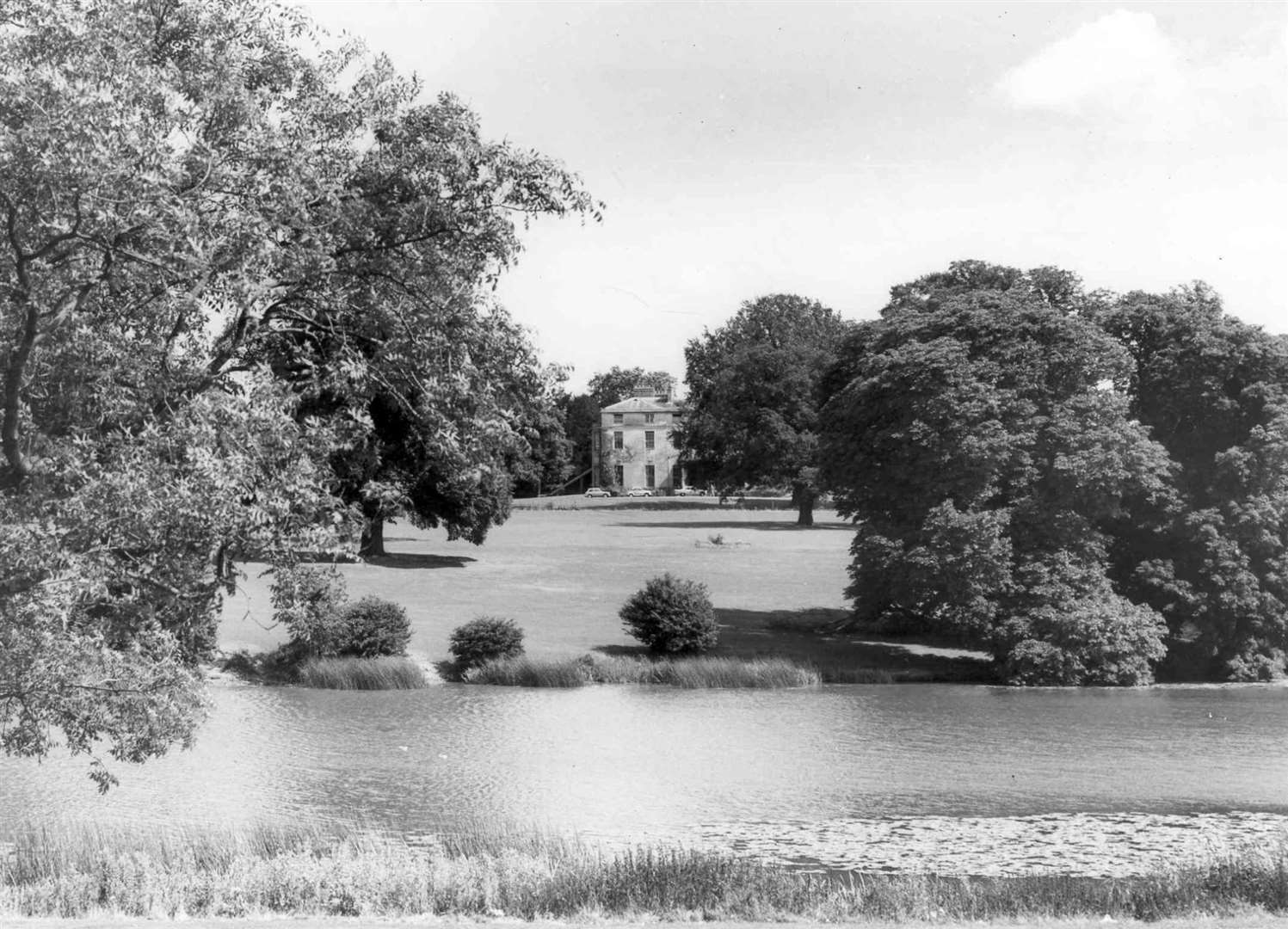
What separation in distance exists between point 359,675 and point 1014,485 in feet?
63.8

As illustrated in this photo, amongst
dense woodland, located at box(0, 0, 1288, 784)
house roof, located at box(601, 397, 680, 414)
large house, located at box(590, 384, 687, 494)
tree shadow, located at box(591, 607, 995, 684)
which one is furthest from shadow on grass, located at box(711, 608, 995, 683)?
house roof, located at box(601, 397, 680, 414)

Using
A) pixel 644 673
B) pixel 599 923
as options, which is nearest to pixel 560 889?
pixel 599 923

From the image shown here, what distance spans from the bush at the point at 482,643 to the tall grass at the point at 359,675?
66.3 inches

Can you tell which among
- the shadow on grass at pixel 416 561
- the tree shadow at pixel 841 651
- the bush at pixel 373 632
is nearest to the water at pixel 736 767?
the tree shadow at pixel 841 651

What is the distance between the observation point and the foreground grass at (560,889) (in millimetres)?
13609

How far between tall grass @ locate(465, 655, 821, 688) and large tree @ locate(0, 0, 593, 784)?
79.7 ft

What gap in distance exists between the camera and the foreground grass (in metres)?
13.6

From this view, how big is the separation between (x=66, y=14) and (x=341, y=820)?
13078 mm

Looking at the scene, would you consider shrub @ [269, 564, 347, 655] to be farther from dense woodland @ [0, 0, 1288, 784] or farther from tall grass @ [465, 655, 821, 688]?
tall grass @ [465, 655, 821, 688]

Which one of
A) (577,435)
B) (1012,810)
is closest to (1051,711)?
(1012,810)

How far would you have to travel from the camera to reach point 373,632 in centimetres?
3834

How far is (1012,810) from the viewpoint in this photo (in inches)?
901

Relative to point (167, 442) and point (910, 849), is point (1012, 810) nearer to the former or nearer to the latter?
point (910, 849)

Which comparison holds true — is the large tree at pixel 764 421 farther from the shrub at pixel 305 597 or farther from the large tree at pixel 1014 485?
the shrub at pixel 305 597
